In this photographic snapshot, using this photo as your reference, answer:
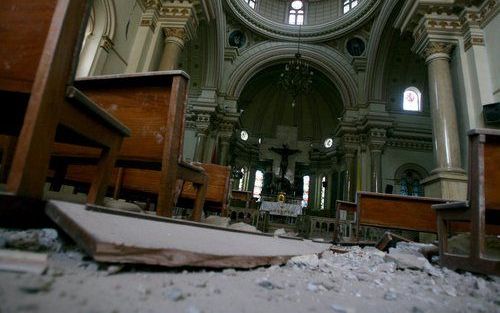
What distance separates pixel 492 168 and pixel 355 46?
13590 millimetres

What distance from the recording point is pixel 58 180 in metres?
2.22

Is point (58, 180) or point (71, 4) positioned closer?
point (71, 4)

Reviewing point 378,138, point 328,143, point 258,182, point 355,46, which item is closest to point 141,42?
point 378,138

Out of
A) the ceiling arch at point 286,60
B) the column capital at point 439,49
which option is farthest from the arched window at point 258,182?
the column capital at point 439,49

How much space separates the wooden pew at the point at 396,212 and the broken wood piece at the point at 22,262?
4.38m

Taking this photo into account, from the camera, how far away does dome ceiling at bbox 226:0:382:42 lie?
12797 mm

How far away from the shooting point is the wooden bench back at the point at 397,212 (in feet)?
14.0

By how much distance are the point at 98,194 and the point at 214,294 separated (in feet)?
3.12

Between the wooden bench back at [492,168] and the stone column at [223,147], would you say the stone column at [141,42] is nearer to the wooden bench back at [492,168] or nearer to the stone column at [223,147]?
the wooden bench back at [492,168]

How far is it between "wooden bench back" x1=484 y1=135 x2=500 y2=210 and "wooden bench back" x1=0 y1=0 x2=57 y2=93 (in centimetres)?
244

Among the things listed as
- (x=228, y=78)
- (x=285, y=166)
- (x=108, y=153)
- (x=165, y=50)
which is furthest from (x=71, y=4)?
(x=285, y=166)

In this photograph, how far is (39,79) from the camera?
0.93m

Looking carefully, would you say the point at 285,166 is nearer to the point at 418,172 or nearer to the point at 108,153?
the point at 418,172

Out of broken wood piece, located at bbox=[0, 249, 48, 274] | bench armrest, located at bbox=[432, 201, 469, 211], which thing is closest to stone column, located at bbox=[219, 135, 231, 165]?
bench armrest, located at bbox=[432, 201, 469, 211]
